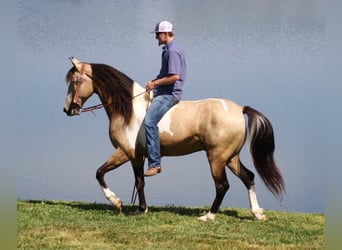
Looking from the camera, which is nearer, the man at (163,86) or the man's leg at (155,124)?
the man at (163,86)

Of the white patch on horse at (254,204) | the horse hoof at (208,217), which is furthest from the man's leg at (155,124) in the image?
the white patch on horse at (254,204)

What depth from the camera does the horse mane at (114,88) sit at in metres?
7.20

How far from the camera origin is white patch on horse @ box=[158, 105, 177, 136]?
275 inches

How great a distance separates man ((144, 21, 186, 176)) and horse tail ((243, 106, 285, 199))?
3.18 ft

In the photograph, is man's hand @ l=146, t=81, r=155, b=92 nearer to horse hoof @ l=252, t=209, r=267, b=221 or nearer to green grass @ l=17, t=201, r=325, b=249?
green grass @ l=17, t=201, r=325, b=249

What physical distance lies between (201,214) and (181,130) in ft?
4.09

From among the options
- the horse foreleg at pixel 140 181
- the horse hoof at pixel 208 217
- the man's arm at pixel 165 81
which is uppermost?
the man's arm at pixel 165 81

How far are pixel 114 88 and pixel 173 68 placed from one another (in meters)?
0.97

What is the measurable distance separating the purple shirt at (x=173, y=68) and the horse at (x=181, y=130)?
0.21 meters

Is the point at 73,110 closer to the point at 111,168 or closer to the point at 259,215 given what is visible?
the point at 111,168

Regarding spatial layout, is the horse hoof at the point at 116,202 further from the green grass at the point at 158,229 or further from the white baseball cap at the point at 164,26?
the white baseball cap at the point at 164,26

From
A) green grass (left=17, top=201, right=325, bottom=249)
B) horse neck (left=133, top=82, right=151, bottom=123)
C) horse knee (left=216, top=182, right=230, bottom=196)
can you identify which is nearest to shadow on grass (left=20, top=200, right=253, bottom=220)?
green grass (left=17, top=201, right=325, bottom=249)

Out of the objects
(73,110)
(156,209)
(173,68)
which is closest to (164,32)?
(173,68)
